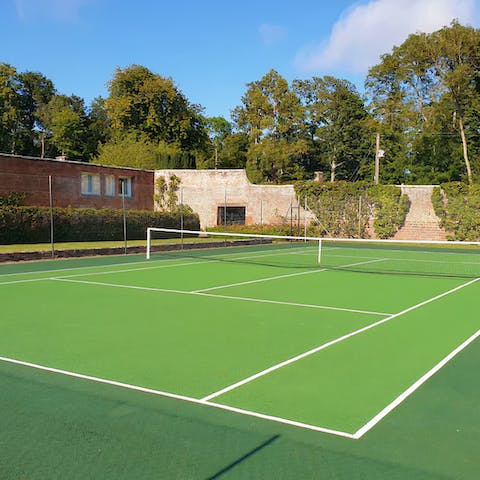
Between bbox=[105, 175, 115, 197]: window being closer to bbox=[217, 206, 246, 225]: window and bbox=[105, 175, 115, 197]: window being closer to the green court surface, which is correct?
bbox=[217, 206, 246, 225]: window

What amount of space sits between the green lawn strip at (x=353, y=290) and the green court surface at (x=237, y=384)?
0.12m

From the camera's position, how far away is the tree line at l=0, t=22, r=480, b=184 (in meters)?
44.7

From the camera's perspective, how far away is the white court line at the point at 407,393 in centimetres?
448

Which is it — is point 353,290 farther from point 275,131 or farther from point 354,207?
point 275,131

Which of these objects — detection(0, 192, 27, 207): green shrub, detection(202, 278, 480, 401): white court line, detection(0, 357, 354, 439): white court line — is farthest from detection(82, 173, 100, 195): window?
detection(0, 357, 354, 439): white court line

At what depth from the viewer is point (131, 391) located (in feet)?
17.4

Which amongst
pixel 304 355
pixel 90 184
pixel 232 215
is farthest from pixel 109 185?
pixel 304 355

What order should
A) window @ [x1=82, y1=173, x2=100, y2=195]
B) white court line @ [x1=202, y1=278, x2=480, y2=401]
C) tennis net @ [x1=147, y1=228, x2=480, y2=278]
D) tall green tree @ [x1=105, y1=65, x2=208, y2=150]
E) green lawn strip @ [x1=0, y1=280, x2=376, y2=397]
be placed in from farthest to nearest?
1. tall green tree @ [x1=105, y1=65, x2=208, y2=150]
2. window @ [x1=82, y1=173, x2=100, y2=195]
3. tennis net @ [x1=147, y1=228, x2=480, y2=278]
4. green lawn strip @ [x1=0, y1=280, x2=376, y2=397]
5. white court line @ [x1=202, y1=278, x2=480, y2=401]

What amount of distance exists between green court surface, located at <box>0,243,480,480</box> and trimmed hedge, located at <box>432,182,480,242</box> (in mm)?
20499

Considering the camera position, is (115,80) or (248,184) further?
(115,80)

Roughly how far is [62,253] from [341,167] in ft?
161

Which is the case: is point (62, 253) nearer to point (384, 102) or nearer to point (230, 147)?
point (384, 102)

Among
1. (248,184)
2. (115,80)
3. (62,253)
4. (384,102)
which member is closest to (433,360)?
(62,253)

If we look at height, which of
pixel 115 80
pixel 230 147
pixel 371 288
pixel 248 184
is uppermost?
pixel 115 80
